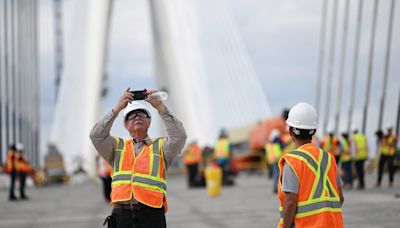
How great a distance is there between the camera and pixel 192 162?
18656 millimetres

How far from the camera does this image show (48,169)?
2831cm

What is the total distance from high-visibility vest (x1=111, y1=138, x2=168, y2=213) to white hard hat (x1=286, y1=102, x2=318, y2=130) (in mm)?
884

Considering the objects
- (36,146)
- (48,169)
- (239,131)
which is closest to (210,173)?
(48,169)

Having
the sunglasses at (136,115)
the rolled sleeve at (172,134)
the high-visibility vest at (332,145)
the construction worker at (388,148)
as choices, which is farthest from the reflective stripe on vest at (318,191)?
the construction worker at (388,148)

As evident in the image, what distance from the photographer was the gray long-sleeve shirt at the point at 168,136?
4234 mm

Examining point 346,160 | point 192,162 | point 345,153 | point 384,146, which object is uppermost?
point 384,146

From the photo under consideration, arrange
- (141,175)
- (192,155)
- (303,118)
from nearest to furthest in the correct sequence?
(303,118), (141,175), (192,155)

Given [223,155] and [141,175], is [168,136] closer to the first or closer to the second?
[141,175]

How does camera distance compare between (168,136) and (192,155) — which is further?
(192,155)

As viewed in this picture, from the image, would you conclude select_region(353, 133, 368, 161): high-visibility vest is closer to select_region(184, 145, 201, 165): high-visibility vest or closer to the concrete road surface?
the concrete road surface

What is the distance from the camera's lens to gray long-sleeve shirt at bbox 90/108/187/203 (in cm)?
423

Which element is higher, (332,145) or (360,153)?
(332,145)

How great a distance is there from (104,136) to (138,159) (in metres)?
0.24

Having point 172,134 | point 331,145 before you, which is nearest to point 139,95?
point 172,134
